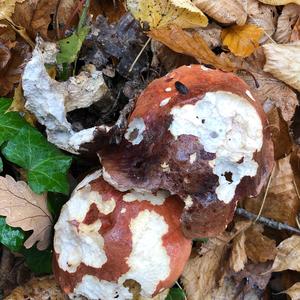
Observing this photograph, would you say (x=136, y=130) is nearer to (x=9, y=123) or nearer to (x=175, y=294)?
(x=9, y=123)

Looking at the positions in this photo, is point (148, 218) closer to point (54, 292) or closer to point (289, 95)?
point (54, 292)

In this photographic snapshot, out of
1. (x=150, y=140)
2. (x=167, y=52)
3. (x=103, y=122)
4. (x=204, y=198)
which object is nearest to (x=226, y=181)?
(x=204, y=198)

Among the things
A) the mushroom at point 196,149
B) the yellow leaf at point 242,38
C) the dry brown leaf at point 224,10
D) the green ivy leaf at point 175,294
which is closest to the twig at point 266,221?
the green ivy leaf at point 175,294

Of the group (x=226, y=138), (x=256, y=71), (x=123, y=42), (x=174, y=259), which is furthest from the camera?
(x=256, y=71)

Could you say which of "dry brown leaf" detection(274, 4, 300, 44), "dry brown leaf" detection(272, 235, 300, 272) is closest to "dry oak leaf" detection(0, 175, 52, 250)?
"dry brown leaf" detection(272, 235, 300, 272)

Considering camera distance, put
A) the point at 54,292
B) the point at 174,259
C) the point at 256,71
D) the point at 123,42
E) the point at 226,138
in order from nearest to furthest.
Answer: the point at 226,138
the point at 174,259
the point at 54,292
the point at 123,42
the point at 256,71
